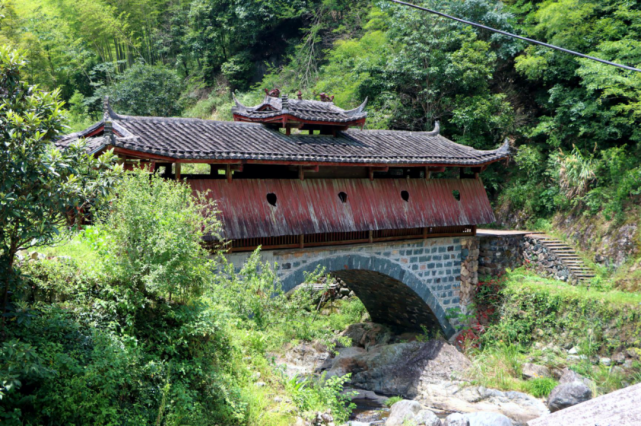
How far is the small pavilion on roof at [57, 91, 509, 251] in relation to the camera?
11.1m

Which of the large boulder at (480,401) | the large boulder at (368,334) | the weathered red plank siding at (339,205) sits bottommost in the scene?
the large boulder at (368,334)

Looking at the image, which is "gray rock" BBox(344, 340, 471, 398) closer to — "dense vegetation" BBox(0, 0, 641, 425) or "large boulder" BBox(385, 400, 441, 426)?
"dense vegetation" BBox(0, 0, 641, 425)

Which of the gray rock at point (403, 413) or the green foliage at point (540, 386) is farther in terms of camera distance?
the green foliage at point (540, 386)

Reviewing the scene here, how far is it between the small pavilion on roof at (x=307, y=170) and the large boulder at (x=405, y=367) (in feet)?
11.2

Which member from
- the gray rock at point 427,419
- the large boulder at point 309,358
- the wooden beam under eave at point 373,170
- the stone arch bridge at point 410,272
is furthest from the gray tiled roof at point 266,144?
the large boulder at point 309,358

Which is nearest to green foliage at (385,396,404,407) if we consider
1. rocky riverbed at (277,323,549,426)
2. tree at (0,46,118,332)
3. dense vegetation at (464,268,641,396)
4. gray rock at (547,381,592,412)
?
rocky riverbed at (277,323,549,426)

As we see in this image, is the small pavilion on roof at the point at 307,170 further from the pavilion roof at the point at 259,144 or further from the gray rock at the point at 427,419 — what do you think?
the gray rock at the point at 427,419

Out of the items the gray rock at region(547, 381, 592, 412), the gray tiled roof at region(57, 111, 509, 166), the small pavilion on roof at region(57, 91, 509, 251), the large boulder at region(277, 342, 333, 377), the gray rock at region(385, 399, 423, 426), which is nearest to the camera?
the gray tiled roof at region(57, 111, 509, 166)

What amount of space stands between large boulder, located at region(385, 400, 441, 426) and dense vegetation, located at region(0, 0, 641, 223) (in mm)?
9948

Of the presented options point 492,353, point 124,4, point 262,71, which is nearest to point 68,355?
point 492,353

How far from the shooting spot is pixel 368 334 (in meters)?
18.5

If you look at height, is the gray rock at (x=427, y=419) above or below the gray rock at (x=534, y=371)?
above

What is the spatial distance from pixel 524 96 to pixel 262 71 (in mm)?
17497

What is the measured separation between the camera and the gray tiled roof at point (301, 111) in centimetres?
1348
